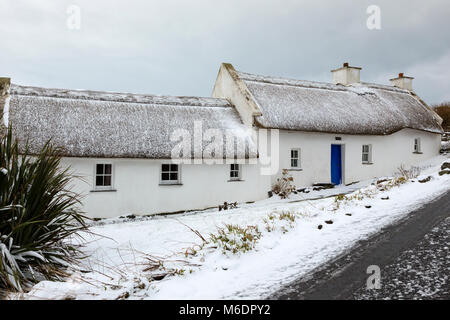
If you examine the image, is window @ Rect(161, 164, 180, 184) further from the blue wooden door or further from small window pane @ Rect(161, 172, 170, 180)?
the blue wooden door

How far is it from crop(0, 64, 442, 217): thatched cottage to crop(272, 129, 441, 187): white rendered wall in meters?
0.05

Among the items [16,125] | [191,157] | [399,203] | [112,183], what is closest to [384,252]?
[399,203]

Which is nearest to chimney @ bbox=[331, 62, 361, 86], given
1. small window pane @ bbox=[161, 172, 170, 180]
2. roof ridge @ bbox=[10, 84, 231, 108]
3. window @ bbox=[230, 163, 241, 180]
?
roof ridge @ bbox=[10, 84, 231, 108]

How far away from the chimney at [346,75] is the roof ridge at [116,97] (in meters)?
8.27

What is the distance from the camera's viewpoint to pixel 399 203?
7.60m

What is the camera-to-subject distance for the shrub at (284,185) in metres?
14.8

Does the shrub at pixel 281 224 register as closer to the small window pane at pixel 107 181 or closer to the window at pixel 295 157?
the small window pane at pixel 107 181

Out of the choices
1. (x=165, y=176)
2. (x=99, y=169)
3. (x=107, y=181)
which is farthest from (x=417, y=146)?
(x=99, y=169)

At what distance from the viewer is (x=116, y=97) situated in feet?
47.3

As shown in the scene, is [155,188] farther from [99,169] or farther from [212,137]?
[212,137]

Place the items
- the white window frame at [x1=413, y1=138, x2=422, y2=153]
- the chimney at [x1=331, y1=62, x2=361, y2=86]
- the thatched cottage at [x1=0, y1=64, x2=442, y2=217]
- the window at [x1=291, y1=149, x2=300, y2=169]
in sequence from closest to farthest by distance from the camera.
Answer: the thatched cottage at [x1=0, y1=64, x2=442, y2=217]
the window at [x1=291, y1=149, x2=300, y2=169]
the white window frame at [x1=413, y1=138, x2=422, y2=153]
the chimney at [x1=331, y1=62, x2=361, y2=86]

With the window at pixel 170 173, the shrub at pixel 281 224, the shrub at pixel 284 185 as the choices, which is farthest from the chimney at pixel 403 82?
the shrub at pixel 281 224

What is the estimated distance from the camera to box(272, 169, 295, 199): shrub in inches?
584

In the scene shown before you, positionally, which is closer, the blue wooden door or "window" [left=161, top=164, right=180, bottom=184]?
"window" [left=161, top=164, right=180, bottom=184]
